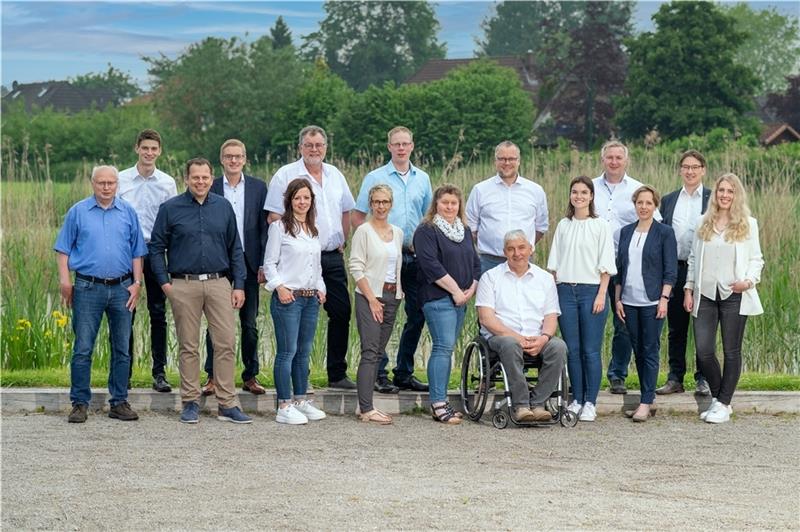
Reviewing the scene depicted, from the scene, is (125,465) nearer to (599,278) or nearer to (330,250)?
(330,250)

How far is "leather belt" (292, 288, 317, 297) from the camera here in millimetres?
8445

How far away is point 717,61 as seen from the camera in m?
46.0

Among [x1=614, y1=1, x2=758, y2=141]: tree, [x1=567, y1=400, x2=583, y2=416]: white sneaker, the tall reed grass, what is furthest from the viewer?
[x1=614, y1=1, x2=758, y2=141]: tree

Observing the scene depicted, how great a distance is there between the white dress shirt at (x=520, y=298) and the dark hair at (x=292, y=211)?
45.6 inches

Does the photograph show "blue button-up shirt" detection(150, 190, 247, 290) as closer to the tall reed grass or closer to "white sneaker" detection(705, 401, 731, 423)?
the tall reed grass

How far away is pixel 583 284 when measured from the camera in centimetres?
859

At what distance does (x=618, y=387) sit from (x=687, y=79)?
37.6 meters

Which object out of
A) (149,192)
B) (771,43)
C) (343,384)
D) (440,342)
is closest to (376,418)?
(440,342)

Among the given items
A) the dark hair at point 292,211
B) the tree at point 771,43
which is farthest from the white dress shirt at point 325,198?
the tree at point 771,43

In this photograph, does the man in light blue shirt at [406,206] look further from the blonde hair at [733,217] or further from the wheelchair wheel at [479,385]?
the blonde hair at [733,217]

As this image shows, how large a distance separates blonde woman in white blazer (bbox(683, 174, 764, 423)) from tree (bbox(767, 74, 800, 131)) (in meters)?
47.3

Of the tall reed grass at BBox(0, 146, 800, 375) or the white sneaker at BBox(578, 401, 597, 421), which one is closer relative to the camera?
the white sneaker at BBox(578, 401, 597, 421)

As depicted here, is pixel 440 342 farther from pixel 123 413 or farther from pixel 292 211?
pixel 123 413

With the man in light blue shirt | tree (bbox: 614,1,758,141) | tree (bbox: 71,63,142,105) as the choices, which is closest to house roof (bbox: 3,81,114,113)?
tree (bbox: 71,63,142,105)
